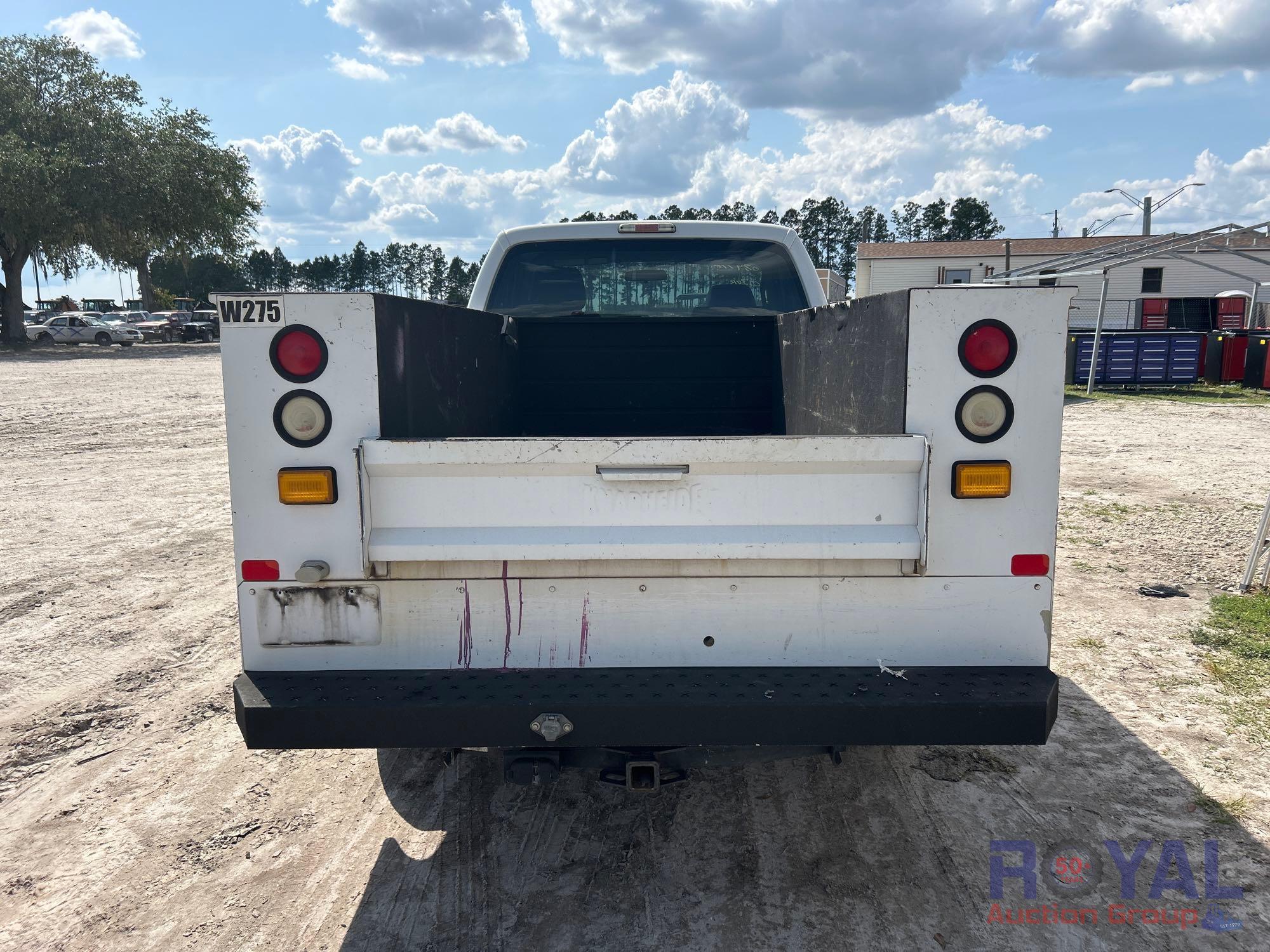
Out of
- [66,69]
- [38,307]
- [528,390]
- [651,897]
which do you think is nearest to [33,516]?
[528,390]

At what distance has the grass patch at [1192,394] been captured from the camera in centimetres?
1992

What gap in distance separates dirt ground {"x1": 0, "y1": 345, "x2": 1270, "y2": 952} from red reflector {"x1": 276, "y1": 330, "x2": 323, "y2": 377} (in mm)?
1701

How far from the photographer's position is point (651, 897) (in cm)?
297

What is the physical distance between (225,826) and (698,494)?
87.2 inches

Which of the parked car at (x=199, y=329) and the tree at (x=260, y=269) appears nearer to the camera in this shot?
the parked car at (x=199, y=329)

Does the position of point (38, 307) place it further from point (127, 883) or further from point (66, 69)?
point (127, 883)

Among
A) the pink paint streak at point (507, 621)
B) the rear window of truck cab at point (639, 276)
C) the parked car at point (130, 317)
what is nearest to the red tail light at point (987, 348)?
the pink paint streak at point (507, 621)

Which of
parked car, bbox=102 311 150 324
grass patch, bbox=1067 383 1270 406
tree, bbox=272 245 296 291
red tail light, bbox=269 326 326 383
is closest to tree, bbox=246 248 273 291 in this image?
tree, bbox=272 245 296 291

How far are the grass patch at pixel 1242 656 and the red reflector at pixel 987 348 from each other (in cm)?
255

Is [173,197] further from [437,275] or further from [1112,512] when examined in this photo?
[437,275]

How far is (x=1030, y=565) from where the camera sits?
275 centimetres

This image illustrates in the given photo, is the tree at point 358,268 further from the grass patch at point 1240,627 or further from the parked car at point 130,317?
the grass patch at point 1240,627

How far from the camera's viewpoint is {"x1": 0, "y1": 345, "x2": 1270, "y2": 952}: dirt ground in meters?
2.82

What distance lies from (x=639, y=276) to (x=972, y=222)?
97.5 metres
